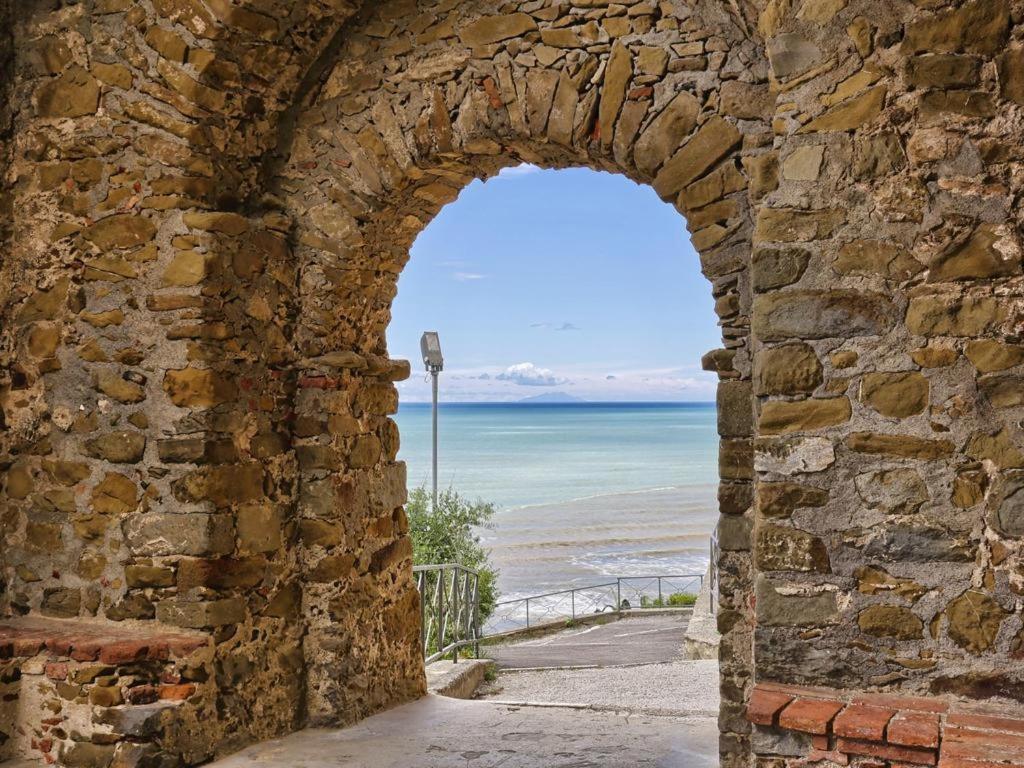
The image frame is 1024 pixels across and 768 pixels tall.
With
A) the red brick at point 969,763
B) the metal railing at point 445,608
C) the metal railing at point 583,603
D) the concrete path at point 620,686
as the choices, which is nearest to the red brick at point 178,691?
the metal railing at point 445,608

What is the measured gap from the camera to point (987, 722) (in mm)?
2076

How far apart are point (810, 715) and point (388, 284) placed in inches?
100

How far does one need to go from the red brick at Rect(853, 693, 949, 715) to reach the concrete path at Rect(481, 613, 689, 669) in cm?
658

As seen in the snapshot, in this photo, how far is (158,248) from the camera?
132 inches

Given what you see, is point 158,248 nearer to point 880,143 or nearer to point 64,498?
point 64,498

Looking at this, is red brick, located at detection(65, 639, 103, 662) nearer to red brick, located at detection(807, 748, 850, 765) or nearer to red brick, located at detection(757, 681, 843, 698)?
red brick, located at detection(757, 681, 843, 698)

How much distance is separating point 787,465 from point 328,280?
209 cm

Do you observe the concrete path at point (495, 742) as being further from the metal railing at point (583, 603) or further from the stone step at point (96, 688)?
the metal railing at point (583, 603)

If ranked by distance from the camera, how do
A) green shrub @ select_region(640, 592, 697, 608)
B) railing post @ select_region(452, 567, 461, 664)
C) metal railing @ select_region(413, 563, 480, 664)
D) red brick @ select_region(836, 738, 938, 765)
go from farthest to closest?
green shrub @ select_region(640, 592, 697, 608)
railing post @ select_region(452, 567, 461, 664)
metal railing @ select_region(413, 563, 480, 664)
red brick @ select_region(836, 738, 938, 765)

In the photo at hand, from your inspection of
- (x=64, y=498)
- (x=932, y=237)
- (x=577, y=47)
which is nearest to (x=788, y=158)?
(x=932, y=237)

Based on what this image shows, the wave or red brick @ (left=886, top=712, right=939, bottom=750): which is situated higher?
red brick @ (left=886, top=712, right=939, bottom=750)

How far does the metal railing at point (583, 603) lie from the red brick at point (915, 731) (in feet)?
31.2

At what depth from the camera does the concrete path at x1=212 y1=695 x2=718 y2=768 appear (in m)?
3.34

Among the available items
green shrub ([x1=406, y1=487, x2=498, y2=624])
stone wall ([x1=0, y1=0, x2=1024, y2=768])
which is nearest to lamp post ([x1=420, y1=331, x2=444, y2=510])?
green shrub ([x1=406, y1=487, x2=498, y2=624])
